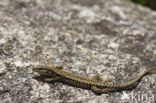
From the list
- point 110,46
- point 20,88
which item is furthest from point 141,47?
point 20,88

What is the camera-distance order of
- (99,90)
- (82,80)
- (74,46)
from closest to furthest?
(99,90), (82,80), (74,46)

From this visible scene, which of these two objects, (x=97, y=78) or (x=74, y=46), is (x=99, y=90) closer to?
(x=97, y=78)

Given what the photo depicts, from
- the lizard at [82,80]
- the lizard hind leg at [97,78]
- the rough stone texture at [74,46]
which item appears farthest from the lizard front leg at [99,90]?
the lizard hind leg at [97,78]

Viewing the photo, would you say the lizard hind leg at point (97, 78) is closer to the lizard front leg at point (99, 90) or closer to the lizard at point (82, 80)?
the lizard at point (82, 80)

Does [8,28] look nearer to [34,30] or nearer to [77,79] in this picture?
[34,30]

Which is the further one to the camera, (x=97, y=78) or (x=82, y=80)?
(x=97, y=78)

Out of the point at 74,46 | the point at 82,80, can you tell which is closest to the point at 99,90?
the point at 82,80
